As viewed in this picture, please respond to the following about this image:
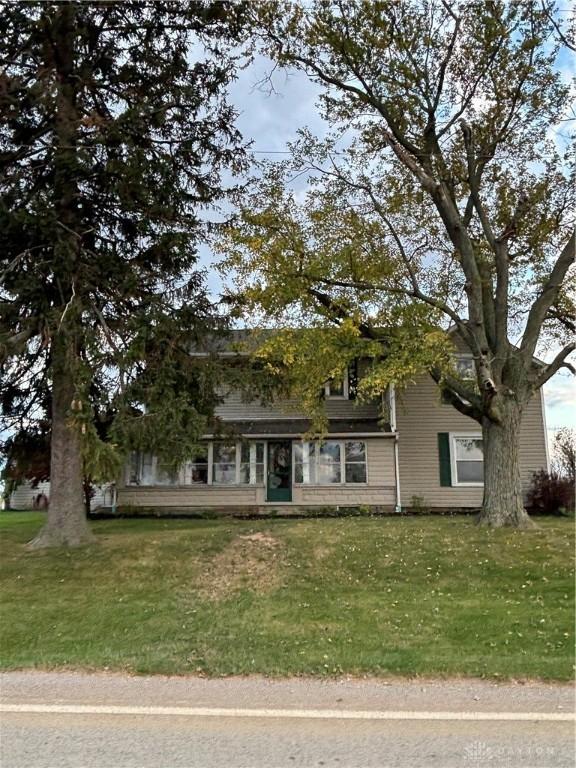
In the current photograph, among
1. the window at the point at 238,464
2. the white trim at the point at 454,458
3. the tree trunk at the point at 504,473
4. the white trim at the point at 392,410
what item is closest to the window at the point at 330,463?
the white trim at the point at 392,410

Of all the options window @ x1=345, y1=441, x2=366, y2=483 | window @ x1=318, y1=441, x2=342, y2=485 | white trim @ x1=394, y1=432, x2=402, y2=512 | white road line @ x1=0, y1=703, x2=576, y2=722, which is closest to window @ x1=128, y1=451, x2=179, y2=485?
window @ x1=318, y1=441, x2=342, y2=485

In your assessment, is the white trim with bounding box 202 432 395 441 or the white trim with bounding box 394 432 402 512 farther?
the white trim with bounding box 202 432 395 441

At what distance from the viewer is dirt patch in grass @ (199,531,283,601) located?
27.9 feet

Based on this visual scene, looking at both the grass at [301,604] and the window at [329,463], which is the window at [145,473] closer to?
the window at [329,463]

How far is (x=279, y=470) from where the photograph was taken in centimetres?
2062

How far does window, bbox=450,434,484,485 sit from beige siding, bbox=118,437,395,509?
233 cm

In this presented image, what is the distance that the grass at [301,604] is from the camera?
18.9 ft

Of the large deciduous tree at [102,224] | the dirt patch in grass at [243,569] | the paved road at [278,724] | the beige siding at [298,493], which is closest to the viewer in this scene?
the paved road at [278,724]

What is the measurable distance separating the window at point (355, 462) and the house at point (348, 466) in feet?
0.11

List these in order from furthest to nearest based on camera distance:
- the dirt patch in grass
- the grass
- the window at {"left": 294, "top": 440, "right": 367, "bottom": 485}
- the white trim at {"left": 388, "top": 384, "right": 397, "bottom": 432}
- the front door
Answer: the front door
the window at {"left": 294, "top": 440, "right": 367, "bottom": 485}
the white trim at {"left": 388, "top": 384, "right": 397, "bottom": 432}
the dirt patch in grass
the grass

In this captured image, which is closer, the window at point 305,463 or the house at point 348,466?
the house at point 348,466

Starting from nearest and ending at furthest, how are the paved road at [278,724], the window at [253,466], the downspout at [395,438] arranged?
the paved road at [278,724], the downspout at [395,438], the window at [253,466]

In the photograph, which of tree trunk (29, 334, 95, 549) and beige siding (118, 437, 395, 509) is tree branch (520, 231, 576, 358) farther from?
tree trunk (29, 334, 95, 549)

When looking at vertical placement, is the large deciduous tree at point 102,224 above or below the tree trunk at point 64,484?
above
